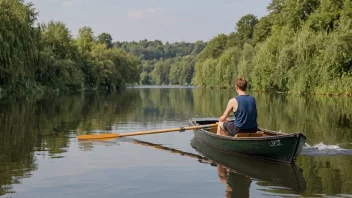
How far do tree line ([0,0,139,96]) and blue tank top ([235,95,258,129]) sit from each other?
2482 centimetres

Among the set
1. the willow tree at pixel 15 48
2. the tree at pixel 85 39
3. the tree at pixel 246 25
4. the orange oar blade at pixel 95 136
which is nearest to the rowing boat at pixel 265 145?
the orange oar blade at pixel 95 136

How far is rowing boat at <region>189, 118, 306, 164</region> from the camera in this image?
10.1 m

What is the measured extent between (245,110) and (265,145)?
980 mm

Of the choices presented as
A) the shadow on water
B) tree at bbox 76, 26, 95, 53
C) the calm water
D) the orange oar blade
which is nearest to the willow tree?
the calm water

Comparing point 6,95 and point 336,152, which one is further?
point 6,95

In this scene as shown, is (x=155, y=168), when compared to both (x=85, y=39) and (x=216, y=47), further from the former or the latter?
(x=216, y=47)

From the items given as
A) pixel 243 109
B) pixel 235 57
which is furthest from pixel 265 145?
pixel 235 57

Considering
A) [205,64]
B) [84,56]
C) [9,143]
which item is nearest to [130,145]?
[9,143]

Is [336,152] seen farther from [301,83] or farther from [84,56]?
[84,56]

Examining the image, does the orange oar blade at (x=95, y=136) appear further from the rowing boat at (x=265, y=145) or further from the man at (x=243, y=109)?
the man at (x=243, y=109)

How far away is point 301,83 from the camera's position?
46.8 metres

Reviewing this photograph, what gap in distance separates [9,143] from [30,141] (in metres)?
0.74

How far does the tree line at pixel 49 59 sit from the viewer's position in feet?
111

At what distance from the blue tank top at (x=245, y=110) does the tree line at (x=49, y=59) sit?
24.8m
